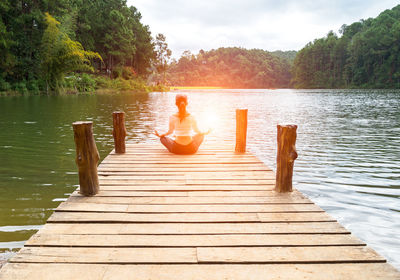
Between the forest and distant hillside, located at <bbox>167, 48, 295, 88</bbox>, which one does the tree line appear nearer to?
the forest

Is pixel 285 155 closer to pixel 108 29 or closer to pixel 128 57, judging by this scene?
pixel 108 29

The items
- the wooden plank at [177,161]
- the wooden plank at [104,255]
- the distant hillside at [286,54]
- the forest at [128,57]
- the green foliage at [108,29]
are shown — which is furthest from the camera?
the distant hillside at [286,54]

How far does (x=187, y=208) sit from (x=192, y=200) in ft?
0.80

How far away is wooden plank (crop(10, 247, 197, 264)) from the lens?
6.62 feet

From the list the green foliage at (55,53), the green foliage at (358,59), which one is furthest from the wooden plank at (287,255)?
the green foliage at (358,59)

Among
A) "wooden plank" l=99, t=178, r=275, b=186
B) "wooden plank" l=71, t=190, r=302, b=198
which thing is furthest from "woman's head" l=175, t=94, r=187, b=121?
"wooden plank" l=71, t=190, r=302, b=198

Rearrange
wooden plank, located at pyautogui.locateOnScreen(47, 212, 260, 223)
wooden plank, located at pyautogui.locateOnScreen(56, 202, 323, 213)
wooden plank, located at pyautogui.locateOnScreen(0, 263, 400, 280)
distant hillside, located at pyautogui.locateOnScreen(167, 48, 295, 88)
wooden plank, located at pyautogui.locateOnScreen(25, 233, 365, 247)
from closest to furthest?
wooden plank, located at pyautogui.locateOnScreen(0, 263, 400, 280) < wooden plank, located at pyautogui.locateOnScreen(25, 233, 365, 247) < wooden plank, located at pyautogui.locateOnScreen(47, 212, 260, 223) < wooden plank, located at pyautogui.locateOnScreen(56, 202, 323, 213) < distant hillside, located at pyautogui.locateOnScreen(167, 48, 295, 88)

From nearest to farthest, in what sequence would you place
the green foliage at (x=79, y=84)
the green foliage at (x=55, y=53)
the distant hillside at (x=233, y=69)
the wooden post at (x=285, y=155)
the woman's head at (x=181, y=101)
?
1. the wooden post at (x=285, y=155)
2. the woman's head at (x=181, y=101)
3. the green foliage at (x=55, y=53)
4. the green foliage at (x=79, y=84)
5. the distant hillside at (x=233, y=69)

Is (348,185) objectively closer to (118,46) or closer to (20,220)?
(20,220)

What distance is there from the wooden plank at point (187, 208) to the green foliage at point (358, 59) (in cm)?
7017

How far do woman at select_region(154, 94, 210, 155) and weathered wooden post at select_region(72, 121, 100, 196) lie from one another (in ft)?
6.83

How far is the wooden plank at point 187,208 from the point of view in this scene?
287cm

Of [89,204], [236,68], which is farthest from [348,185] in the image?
[236,68]

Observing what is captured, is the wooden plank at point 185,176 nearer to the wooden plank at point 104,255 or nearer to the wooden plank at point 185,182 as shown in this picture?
the wooden plank at point 185,182
